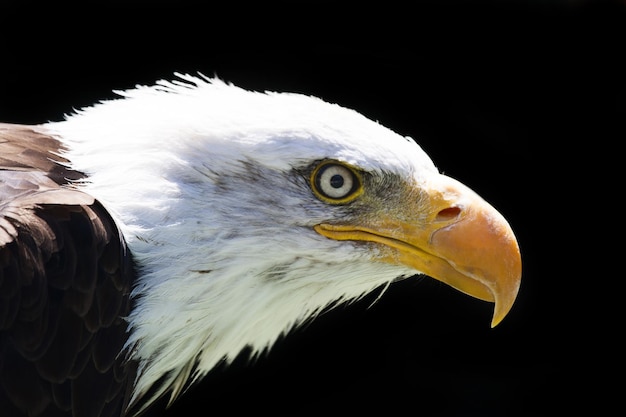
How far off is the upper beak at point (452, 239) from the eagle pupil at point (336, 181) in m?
0.15

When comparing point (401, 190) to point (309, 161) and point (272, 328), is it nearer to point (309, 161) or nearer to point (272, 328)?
point (309, 161)

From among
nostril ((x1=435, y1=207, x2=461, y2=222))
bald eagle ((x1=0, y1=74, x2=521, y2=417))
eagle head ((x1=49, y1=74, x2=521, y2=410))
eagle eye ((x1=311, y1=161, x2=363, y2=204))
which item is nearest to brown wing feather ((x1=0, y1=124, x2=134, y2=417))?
bald eagle ((x1=0, y1=74, x2=521, y2=417))

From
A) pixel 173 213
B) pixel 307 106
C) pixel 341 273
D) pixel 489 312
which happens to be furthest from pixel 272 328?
pixel 489 312

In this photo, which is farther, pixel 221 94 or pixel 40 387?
A: pixel 221 94

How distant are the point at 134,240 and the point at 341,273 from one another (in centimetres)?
75

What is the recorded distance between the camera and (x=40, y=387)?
2.77 meters

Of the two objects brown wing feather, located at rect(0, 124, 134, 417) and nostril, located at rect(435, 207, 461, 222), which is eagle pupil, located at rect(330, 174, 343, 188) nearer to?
nostril, located at rect(435, 207, 461, 222)

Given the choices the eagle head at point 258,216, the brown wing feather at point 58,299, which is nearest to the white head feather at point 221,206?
the eagle head at point 258,216

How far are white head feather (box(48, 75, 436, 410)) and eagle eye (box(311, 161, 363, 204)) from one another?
0.11 feet

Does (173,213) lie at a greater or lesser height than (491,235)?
lesser

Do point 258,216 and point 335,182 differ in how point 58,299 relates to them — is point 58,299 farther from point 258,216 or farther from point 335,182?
point 335,182

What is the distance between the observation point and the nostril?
10.3 feet

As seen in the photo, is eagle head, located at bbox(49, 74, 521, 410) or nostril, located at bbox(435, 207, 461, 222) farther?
nostril, located at bbox(435, 207, 461, 222)

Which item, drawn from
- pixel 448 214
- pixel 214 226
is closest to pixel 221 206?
pixel 214 226
